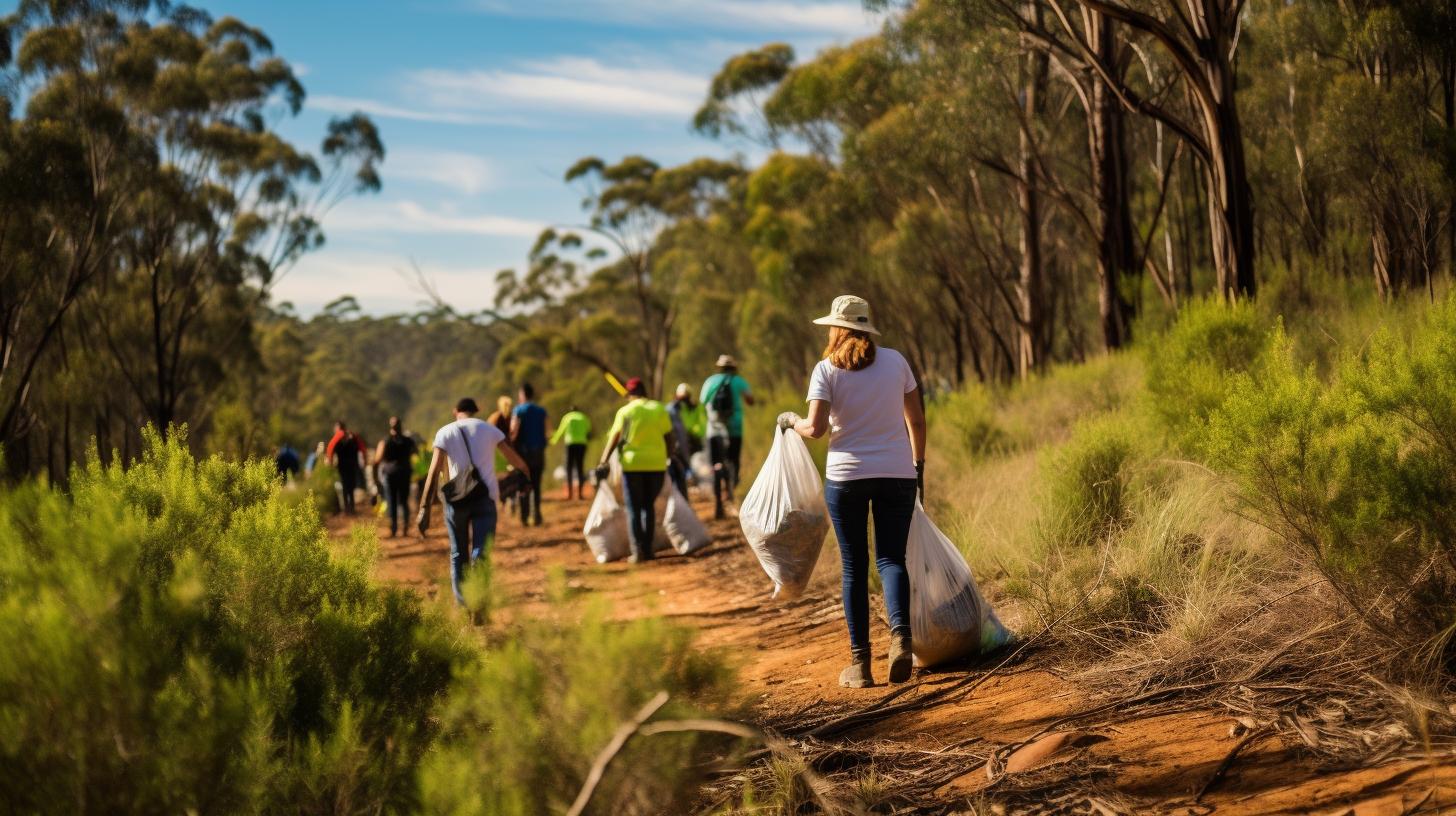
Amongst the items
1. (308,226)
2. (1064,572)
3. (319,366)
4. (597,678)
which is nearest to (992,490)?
(1064,572)

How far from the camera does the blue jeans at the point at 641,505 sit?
1165 centimetres

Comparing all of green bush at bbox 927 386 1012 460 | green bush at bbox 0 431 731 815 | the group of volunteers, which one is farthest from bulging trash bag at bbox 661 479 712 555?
green bush at bbox 0 431 731 815

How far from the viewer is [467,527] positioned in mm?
9133

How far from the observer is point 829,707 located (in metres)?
5.45

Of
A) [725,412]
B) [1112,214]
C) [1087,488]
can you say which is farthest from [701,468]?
[1087,488]

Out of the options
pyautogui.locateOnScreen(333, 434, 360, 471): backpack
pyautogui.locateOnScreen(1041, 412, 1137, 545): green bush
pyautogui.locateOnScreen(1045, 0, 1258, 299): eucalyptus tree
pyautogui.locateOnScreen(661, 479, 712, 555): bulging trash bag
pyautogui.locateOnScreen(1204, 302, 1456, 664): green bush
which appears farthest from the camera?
pyautogui.locateOnScreen(333, 434, 360, 471): backpack

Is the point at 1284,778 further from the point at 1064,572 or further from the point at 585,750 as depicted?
the point at 1064,572

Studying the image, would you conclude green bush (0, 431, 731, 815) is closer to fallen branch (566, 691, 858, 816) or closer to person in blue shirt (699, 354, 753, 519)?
fallen branch (566, 691, 858, 816)

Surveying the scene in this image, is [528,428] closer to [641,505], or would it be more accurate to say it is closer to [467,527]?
[641,505]

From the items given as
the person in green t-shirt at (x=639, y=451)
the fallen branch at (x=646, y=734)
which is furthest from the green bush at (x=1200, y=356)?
the fallen branch at (x=646, y=734)

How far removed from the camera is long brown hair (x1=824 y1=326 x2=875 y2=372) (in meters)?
5.78

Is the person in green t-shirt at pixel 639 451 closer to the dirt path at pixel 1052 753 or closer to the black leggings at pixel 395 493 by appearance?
the dirt path at pixel 1052 753

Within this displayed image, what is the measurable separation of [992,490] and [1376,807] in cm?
598

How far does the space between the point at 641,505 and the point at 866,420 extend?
6.30m
